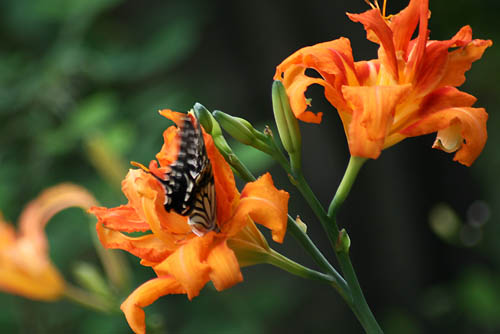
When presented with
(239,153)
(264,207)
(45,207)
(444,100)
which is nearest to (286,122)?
(264,207)

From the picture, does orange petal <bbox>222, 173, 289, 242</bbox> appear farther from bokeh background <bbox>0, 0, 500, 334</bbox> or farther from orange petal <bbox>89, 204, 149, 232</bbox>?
bokeh background <bbox>0, 0, 500, 334</bbox>

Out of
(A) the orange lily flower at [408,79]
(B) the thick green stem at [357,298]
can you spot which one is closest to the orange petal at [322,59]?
(A) the orange lily flower at [408,79]

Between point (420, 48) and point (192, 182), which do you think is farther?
point (420, 48)

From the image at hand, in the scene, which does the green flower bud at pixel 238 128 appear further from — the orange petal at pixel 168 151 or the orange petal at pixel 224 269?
the orange petal at pixel 224 269

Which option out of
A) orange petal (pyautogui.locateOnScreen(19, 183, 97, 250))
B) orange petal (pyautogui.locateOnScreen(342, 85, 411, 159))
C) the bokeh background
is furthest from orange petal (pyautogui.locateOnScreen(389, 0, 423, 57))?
orange petal (pyautogui.locateOnScreen(19, 183, 97, 250))

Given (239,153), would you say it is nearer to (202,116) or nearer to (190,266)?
(202,116)

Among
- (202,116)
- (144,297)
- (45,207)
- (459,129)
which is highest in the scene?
(202,116)

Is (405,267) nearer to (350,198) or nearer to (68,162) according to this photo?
(350,198)
